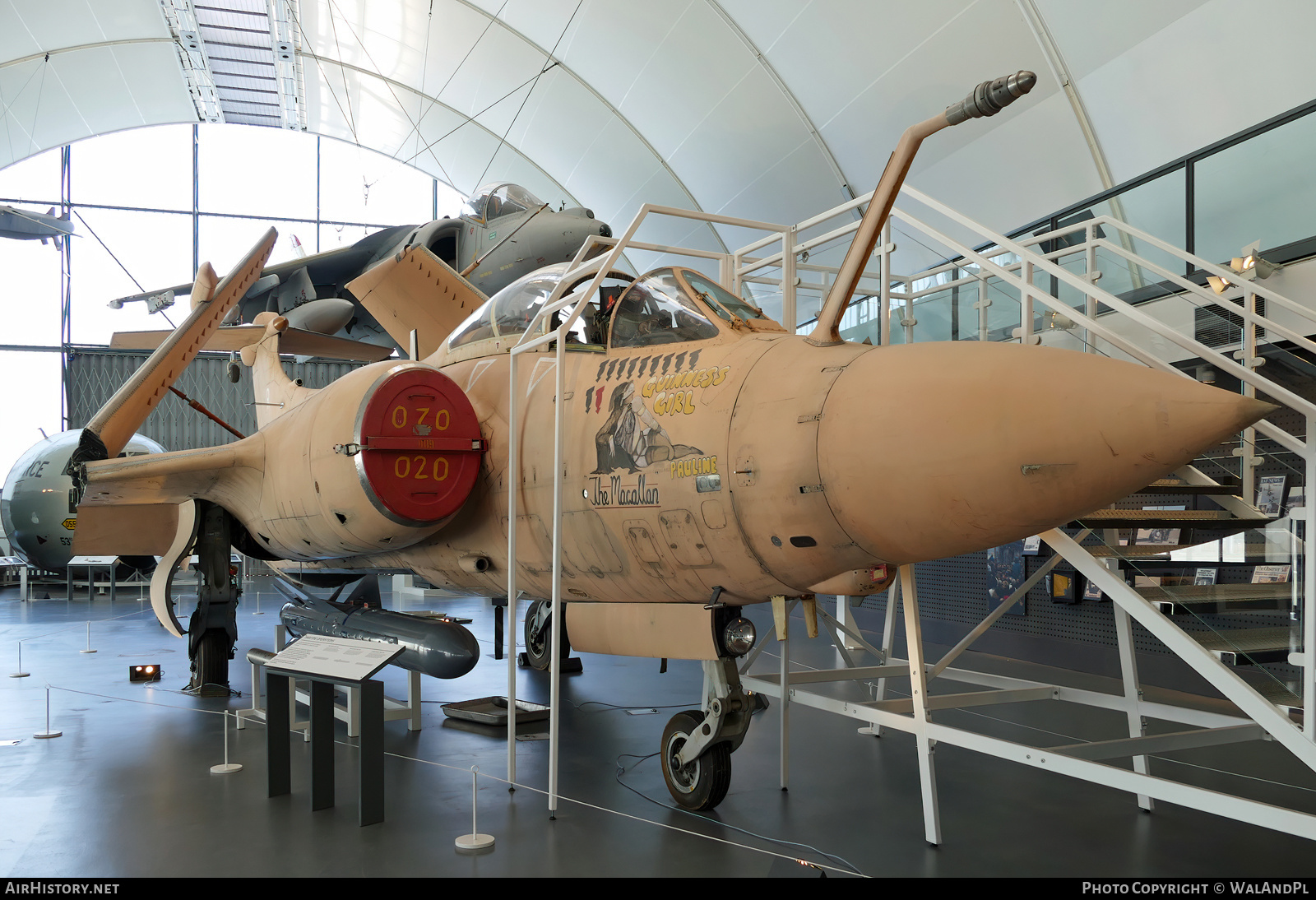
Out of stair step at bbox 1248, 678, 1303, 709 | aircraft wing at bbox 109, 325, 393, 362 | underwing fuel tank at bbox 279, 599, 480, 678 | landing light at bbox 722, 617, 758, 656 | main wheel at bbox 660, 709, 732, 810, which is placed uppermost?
aircraft wing at bbox 109, 325, 393, 362

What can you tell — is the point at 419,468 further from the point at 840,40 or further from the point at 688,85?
the point at 688,85

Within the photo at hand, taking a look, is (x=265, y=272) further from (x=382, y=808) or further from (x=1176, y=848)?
(x=1176, y=848)

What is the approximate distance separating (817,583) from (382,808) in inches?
107

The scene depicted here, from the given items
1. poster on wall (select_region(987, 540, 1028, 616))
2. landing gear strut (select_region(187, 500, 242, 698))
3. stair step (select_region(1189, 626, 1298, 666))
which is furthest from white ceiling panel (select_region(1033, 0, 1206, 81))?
landing gear strut (select_region(187, 500, 242, 698))

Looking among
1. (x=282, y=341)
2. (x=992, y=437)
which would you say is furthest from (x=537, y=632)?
(x=992, y=437)

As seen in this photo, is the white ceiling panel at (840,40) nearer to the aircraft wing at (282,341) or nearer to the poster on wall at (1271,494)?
the aircraft wing at (282,341)

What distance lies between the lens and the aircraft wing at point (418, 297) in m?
8.37

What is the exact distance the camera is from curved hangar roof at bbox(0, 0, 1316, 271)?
450 inches

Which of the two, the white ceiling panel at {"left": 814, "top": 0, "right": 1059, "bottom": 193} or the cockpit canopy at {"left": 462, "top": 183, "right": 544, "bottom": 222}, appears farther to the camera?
the cockpit canopy at {"left": 462, "top": 183, "right": 544, "bottom": 222}

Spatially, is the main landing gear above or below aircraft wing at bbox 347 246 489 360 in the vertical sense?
below

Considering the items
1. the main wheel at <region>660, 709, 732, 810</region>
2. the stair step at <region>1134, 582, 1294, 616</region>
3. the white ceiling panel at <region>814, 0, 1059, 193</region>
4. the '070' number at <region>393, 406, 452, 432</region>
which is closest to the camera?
the stair step at <region>1134, 582, 1294, 616</region>

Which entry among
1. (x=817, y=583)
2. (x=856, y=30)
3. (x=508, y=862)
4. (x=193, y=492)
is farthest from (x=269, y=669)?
(x=856, y=30)

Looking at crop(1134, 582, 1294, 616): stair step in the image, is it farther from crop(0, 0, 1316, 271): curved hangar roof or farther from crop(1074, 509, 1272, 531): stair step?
crop(0, 0, 1316, 271): curved hangar roof

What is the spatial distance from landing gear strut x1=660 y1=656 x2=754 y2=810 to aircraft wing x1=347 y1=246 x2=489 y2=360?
16.1 ft
